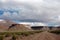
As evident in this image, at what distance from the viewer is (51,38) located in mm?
51406

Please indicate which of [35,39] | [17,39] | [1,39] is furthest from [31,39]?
[1,39]

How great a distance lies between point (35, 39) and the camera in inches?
2045

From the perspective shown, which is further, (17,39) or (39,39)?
(17,39)

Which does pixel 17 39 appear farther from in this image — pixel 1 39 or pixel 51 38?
pixel 51 38

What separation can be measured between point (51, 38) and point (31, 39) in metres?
6.50

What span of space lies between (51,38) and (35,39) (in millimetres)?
4986

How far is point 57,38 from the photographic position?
52094mm

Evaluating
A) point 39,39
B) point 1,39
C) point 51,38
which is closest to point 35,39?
point 39,39

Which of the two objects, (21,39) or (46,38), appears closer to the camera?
(46,38)

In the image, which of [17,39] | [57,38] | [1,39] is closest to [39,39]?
[57,38]

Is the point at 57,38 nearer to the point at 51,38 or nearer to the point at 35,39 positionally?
the point at 51,38

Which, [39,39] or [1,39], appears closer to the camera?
[39,39]

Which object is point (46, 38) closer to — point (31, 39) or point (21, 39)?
point (31, 39)

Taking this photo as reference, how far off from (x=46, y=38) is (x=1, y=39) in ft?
57.7
